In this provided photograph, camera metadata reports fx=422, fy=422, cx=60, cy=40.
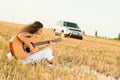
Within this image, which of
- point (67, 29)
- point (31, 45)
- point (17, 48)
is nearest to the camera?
point (17, 48)

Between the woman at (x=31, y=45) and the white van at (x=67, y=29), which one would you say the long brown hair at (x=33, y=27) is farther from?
the white van at (x=67, y=29)

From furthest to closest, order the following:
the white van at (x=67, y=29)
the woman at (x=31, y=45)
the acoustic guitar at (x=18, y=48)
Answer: the white van at (x=67, y=29)
the woman at (x=31, y=45)
the acoustic guitar at (x=18, y=48)

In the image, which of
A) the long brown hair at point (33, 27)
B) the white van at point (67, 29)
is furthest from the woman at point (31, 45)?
the white van at point (67, 29)

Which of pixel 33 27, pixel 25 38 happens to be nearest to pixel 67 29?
pixel 33 27

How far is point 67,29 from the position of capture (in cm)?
3400

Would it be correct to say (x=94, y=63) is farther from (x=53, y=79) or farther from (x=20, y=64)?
(x=53, y=79)

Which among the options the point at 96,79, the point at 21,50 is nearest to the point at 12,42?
the point at 21,50

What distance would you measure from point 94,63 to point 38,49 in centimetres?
269

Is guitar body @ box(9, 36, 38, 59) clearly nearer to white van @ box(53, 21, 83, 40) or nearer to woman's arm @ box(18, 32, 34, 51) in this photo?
woman's arm @ box(18, 32, 34, 51)

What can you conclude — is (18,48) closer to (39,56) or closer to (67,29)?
(39,56)

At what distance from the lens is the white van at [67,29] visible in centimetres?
3388

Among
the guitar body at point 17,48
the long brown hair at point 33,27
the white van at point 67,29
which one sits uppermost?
the long brown hair at point 33,27

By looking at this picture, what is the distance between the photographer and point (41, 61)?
9312 mm

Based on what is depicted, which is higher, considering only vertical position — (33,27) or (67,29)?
(33,27)
